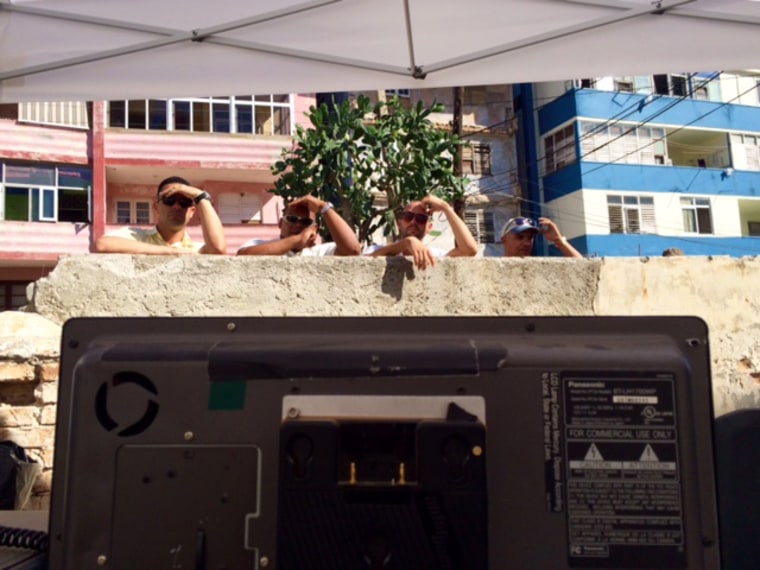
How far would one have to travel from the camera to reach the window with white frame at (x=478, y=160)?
3039 cm

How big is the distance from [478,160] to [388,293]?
27.7 m

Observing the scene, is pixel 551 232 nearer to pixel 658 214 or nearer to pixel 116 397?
pixel 116 397

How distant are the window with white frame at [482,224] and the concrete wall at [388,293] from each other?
26.1m

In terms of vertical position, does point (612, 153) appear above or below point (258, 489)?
above

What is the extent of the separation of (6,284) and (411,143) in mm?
13368

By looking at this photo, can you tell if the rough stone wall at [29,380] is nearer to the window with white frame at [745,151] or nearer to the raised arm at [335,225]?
the raised arm at [335,225]

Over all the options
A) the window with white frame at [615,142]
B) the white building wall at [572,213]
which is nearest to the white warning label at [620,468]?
the white building wall at [572,213]

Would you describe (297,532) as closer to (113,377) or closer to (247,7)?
(113,377)

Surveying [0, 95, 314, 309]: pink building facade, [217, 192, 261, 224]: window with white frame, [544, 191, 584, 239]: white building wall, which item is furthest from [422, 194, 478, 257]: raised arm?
[544, 191, 584, 239]: white building wall

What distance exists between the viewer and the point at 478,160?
100 feet

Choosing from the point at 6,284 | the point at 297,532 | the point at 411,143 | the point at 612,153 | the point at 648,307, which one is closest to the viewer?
the point at 297,532

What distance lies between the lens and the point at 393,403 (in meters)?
1.21

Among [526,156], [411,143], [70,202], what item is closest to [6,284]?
[70,202]

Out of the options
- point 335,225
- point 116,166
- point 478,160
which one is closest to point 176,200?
point 335,225
